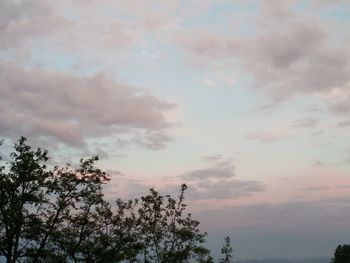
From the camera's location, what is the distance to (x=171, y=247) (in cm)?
3744

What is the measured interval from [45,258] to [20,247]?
1.81 metres

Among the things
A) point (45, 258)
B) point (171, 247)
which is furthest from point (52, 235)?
point (171, 247)

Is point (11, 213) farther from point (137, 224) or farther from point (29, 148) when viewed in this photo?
point (137, 224)

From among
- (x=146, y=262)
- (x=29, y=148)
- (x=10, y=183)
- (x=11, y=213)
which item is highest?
(x=29, y=148)

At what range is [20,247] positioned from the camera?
28.5 meters

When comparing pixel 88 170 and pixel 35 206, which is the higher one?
pixel 88 170

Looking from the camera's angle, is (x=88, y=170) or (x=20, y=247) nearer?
(x=20, y=247)

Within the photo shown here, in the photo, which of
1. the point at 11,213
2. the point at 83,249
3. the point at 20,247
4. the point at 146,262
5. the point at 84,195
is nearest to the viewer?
the point at 11,213

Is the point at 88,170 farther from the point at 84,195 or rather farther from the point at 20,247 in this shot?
the point at 20,247

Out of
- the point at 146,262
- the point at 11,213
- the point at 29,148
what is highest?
the point at 29,148

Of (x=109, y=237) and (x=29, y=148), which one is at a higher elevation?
(x=29, y=148)

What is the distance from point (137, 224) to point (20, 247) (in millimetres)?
10867

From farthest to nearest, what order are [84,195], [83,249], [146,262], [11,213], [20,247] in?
1. [146,262]
2. [83,249]
3. [84,195]
4. [20,247]
5. [11,213]

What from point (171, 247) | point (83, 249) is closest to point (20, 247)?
point (83, 249)
